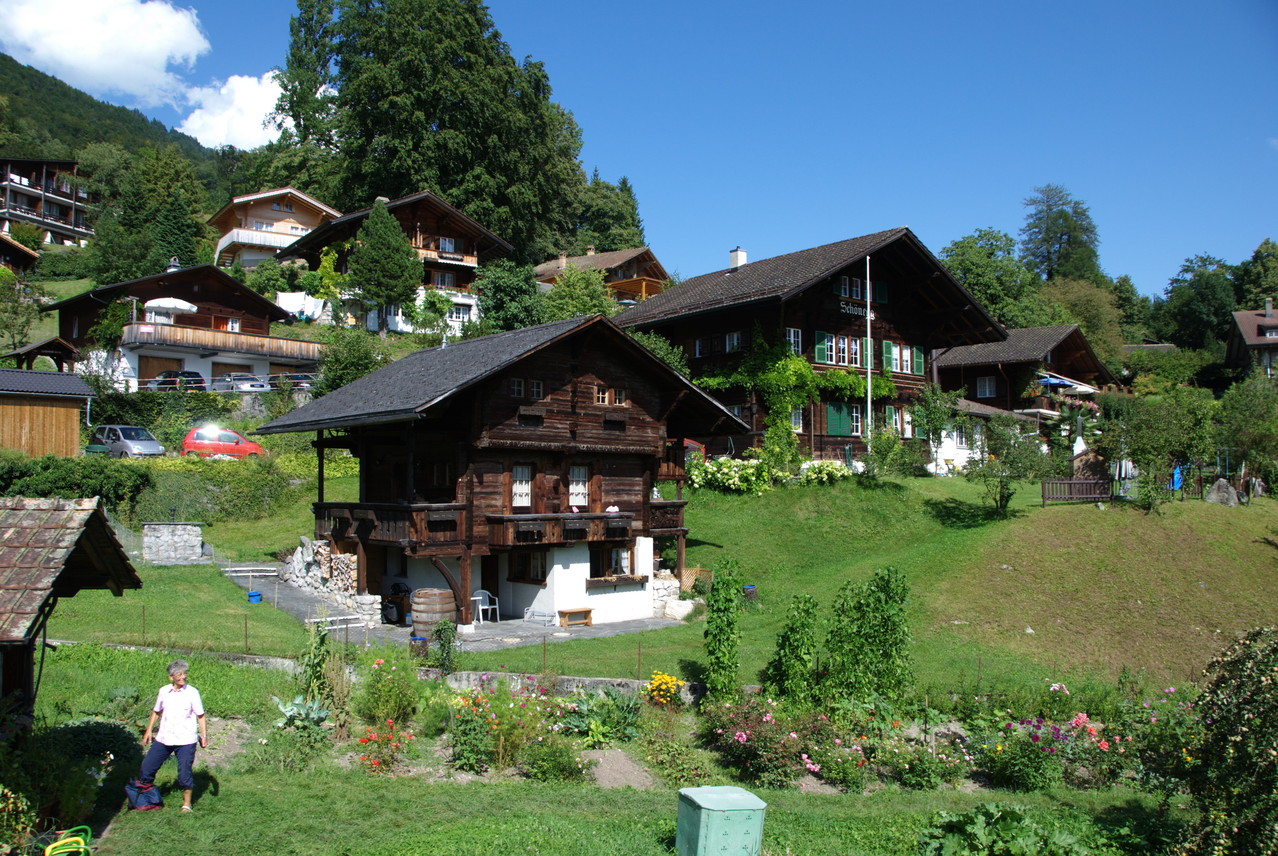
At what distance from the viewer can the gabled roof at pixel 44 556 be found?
27.9 feet

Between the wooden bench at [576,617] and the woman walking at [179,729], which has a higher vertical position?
the woman walking at [179,729]

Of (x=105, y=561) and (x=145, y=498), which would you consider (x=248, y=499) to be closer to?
(x=145, y=498)

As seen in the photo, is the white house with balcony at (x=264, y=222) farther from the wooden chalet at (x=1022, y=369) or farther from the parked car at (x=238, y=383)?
the wooden chalet at (x=1022, y=369)

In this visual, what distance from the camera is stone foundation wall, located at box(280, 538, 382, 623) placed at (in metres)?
24.9

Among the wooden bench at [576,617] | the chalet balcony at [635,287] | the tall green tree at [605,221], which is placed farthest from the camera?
the tall green tree at [605,221]

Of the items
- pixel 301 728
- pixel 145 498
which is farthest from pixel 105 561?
pixel 145 498

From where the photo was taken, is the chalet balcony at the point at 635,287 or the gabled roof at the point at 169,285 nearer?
the gabled roof at the point at 169,285

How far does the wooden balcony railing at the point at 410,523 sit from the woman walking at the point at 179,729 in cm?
1261

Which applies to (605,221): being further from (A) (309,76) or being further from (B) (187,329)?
(B) (187,329)

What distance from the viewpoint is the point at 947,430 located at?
42375mm

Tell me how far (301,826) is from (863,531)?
24230 mm

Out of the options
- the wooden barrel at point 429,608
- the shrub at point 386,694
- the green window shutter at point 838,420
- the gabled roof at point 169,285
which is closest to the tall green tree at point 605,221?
the gabled roof at point 169,285

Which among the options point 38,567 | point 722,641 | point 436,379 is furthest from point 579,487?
point 38,567

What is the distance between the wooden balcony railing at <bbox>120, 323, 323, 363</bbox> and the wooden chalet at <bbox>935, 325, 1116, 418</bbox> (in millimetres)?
33485
